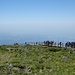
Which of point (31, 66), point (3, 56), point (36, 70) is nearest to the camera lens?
point (36, 70)

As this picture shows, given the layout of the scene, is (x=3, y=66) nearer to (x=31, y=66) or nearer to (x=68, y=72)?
(x=31, y=66)

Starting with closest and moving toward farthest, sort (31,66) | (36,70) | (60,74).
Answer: (60,74), (36,70), (31,66)

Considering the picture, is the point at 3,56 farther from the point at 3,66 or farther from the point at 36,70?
the point at 36,70

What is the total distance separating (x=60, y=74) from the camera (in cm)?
2367

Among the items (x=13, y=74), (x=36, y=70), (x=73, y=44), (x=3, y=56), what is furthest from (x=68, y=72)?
(x=73, y=44)

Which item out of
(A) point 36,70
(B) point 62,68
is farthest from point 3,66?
(B) point 62,68

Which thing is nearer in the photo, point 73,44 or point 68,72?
point 68,72

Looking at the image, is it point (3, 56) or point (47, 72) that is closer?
point (47, 72)

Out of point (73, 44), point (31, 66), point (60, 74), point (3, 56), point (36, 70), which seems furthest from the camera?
point (73, 44)

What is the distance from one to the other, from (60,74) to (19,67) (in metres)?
6.24

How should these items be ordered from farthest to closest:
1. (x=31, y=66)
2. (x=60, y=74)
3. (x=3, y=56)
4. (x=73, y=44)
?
(x=73, y=44) < (x=3, y=56) < (x=31, y=66) < (x=60, y=74)

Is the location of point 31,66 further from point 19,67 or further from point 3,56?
point 3,56

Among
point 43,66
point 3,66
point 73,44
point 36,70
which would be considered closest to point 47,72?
point 36,70

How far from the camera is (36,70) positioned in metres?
25.9
